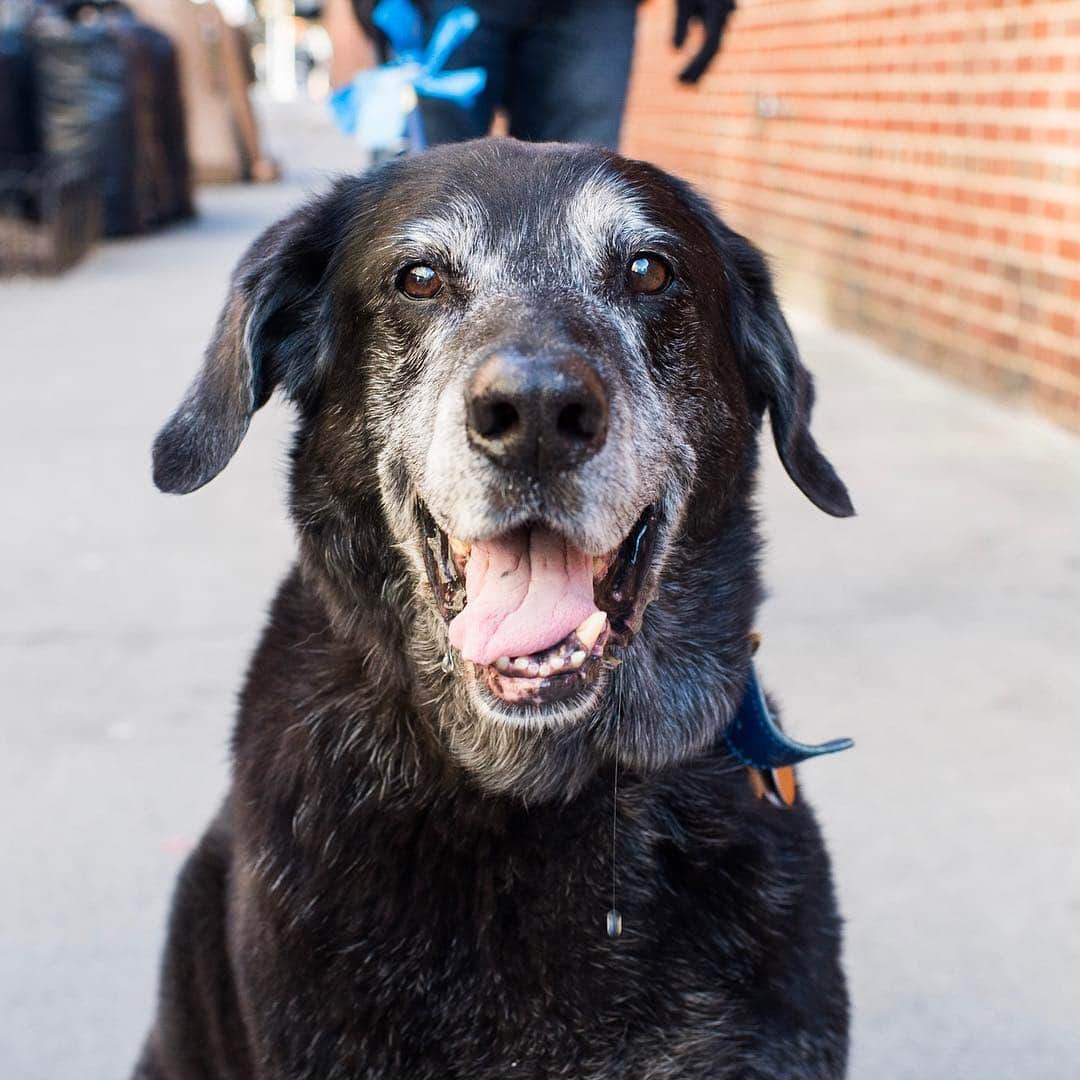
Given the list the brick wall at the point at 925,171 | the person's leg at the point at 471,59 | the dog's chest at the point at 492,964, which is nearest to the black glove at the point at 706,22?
the person's leg at the point at 471,59

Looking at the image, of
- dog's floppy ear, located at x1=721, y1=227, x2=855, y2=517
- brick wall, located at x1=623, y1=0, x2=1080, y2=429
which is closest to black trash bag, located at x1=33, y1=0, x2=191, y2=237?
brick wall, located at x1=623, y1=0, x2=1080, y2=429

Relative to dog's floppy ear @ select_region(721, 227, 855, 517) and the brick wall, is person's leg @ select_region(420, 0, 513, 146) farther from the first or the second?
the brick wall

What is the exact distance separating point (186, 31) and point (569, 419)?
15055 mm

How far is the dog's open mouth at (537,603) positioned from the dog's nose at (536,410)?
0.17 meters

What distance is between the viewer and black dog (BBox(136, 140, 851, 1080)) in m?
2.06

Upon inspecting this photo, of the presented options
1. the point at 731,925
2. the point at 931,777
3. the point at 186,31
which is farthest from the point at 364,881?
the point at 186,31

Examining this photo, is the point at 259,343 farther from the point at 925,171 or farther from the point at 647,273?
the point at 925,171

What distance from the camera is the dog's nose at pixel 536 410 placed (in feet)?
6.21

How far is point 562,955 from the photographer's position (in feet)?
6.92

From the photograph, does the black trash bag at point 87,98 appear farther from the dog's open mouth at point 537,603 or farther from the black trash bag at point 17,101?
the dog's open mouth at point 537,603

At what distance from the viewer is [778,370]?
2512 mm

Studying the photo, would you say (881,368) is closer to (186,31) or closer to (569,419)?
(569,419)

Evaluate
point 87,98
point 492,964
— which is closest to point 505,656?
point 492,964

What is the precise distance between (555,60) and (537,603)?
212 cm
